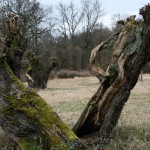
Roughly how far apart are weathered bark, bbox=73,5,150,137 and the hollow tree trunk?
1.36 meters

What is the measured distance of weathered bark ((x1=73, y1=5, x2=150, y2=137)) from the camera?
813 cm

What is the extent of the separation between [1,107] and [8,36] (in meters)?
2.63

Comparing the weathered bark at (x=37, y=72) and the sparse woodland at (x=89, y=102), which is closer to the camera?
the sparse woodland at (x=89, y=102)

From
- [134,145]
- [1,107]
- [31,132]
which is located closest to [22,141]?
[31,132]

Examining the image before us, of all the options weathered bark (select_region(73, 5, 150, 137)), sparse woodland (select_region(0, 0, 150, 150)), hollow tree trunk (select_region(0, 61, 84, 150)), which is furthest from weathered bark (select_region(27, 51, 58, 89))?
hollow tree trunk (select_region(0, 61, 84, 150))

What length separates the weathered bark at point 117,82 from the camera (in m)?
8.13

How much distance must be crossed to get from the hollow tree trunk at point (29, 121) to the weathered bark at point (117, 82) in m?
1.36

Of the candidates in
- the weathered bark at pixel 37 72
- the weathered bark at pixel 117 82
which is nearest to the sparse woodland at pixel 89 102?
the weathered bark at pixel 117 82

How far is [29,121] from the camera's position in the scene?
690cm

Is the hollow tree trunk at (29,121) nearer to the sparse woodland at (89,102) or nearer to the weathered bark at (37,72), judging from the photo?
the sparse woodland at (89,102)

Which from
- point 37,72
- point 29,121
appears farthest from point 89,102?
point 37,72

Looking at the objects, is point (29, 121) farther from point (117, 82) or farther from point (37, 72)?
point (37, 72)

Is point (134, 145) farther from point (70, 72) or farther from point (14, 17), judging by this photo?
point (70, 72)

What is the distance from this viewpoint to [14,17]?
361 inches
